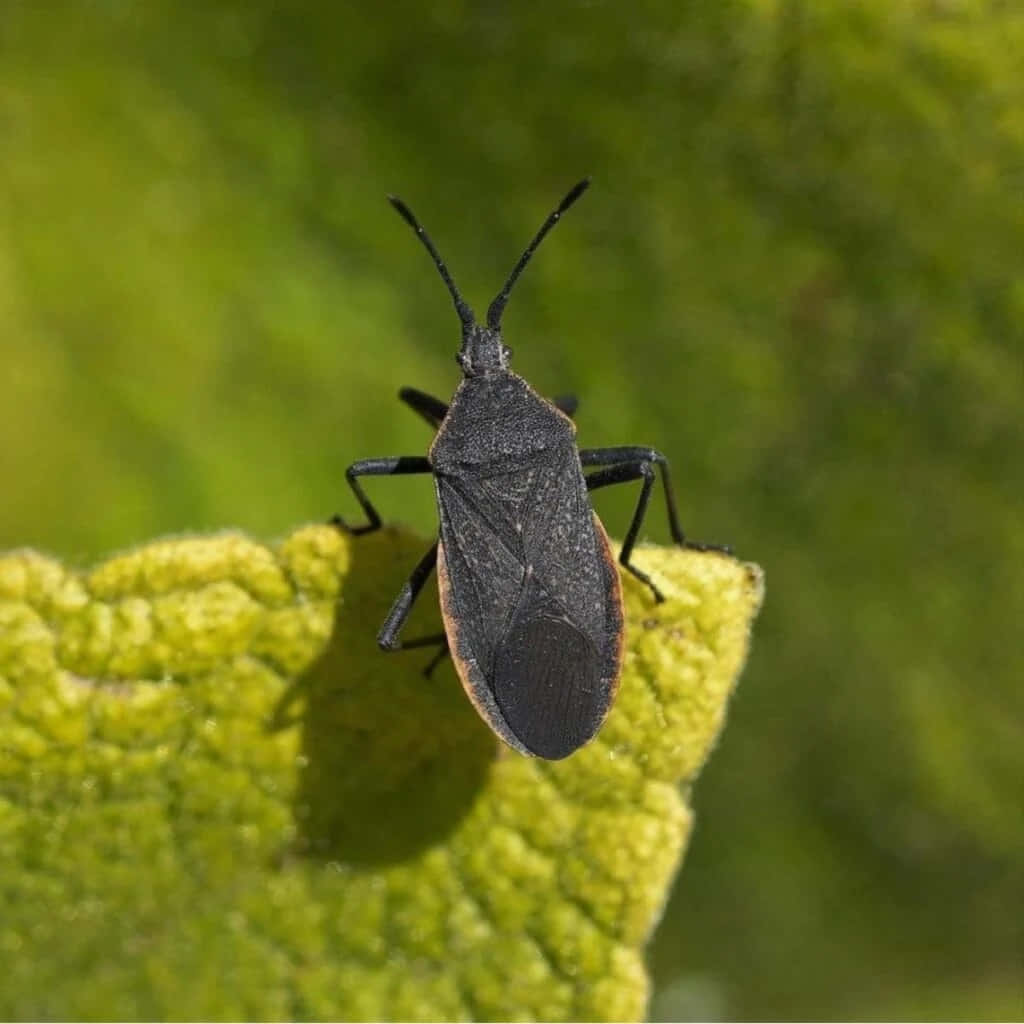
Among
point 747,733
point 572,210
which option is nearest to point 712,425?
point 572,210

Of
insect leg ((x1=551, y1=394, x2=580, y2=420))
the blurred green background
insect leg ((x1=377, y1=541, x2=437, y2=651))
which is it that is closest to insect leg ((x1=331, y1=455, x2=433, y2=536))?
the blurred green background

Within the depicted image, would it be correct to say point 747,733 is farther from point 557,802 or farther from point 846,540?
point 557,802

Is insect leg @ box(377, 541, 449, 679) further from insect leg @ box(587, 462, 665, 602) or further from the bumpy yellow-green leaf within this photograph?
insect leg @ box(587, 462, 665, 602)

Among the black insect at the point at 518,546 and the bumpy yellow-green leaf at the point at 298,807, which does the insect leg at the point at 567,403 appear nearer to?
the black insect at the point at 518,546

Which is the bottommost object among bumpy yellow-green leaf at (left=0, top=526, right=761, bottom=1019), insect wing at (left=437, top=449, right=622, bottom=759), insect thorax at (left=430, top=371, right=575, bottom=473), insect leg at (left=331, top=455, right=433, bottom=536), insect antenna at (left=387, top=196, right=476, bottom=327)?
bumpy yellow-green leaf at (left=0, top=526, right=761, bottom=1019)

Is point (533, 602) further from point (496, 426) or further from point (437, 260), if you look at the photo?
point (437, 260)
